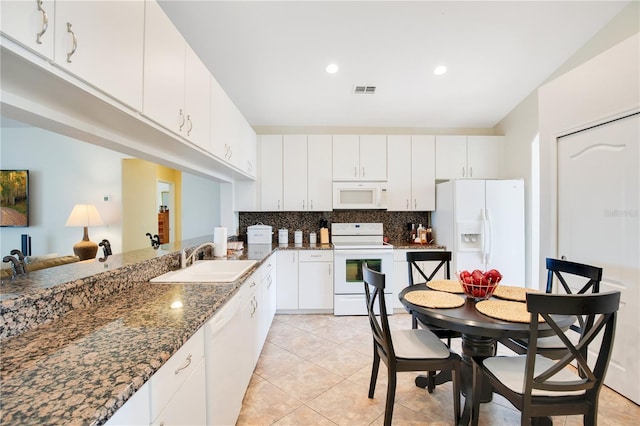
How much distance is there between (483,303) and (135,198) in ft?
14.8

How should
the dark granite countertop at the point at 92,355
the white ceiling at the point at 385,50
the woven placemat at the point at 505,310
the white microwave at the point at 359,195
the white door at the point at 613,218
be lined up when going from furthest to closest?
the white microwave at the point at 359,195 < the white ceiling at the point at 385,50 < the white door at the point at 613,218 < the woven placemat at the point at 505,310 < the dark granite countertop at the point at 92,355

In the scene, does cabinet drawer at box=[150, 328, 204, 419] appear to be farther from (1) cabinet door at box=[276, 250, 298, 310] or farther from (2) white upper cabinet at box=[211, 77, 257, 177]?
(1) cabinet door at box=[276, 250, 298, 310]

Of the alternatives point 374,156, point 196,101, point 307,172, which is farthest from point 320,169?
point 196,101

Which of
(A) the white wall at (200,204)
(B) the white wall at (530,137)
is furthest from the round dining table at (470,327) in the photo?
(A) the white wall at (200,204)

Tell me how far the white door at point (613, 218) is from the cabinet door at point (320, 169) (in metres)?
2.51

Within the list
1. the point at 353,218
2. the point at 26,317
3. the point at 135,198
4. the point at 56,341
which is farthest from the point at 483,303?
the point at 135,198

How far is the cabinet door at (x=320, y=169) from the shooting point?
3916 mm

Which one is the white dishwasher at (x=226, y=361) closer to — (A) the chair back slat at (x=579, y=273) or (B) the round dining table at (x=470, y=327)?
(B) the round dining table at (x=470, y=327)

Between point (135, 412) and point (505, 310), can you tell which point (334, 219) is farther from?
point (135, 412)

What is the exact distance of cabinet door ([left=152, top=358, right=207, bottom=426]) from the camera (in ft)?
3.05

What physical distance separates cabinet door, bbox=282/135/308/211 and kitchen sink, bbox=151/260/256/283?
1.59m

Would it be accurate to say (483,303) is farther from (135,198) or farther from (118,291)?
(135,198)

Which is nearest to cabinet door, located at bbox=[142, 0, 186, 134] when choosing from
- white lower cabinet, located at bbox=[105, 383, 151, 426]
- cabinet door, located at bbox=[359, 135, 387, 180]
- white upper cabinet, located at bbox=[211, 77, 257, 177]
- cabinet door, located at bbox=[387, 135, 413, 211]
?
white upper cabinet, located at bbox=[211, 77, 257, 177]

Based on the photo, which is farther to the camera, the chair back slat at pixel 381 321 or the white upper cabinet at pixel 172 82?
the chair back slat at pixel 381 321
